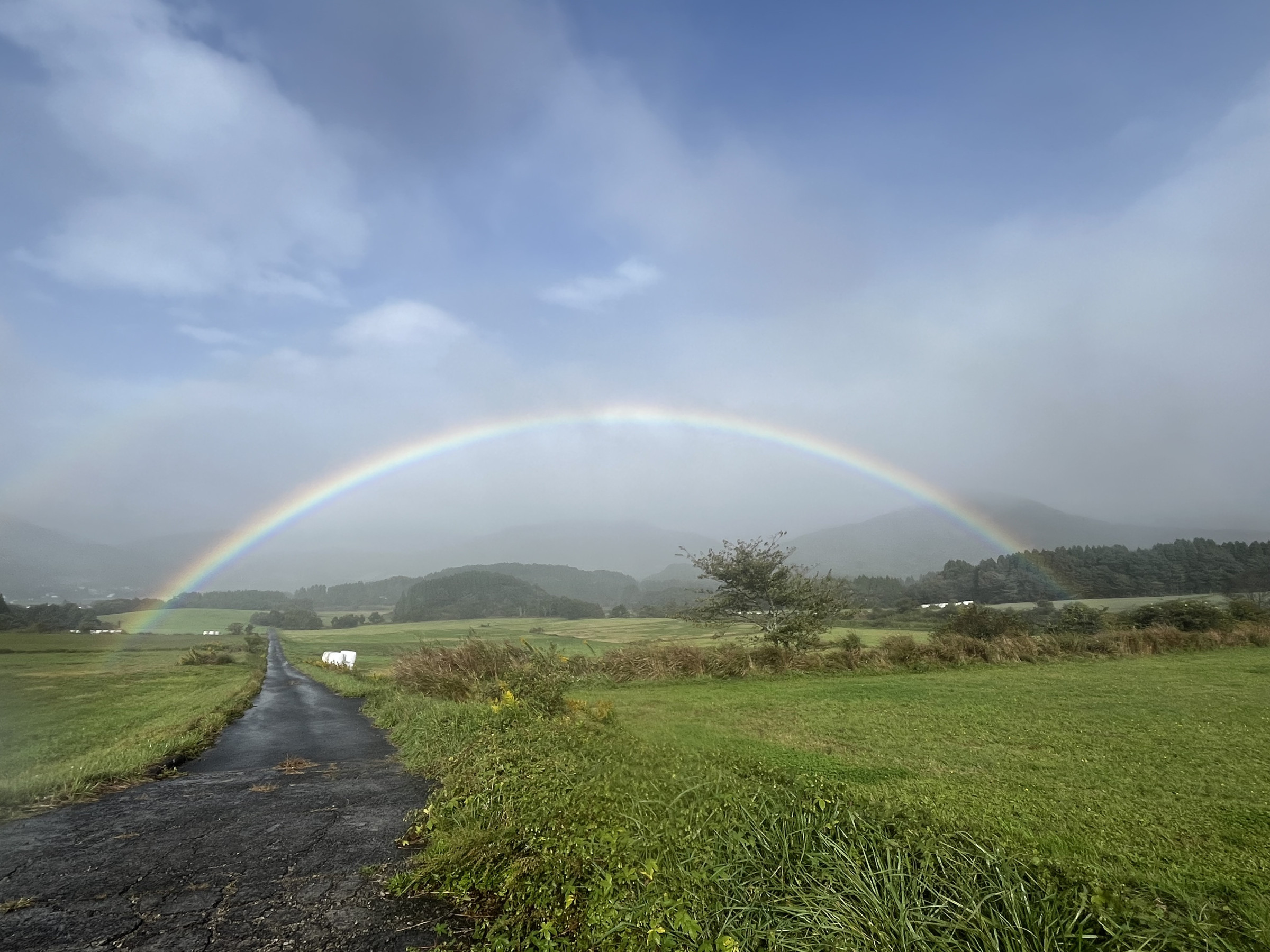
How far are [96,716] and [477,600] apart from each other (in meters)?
135

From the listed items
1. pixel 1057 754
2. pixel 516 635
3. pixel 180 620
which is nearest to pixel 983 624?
pixel 1057 754

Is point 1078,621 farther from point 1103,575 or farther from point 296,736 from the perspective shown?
point 1103,575

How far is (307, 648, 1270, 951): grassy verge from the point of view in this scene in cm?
342

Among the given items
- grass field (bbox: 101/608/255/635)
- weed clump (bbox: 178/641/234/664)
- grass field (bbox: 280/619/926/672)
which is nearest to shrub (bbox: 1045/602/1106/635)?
grass field (bbox: 280/619/926/672)

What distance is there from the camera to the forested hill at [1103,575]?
230 ft

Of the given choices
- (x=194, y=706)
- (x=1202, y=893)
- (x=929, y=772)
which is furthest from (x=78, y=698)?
(x=1202, y=893)

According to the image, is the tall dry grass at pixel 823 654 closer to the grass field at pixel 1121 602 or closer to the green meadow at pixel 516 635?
the green meadow at pixel 516 635

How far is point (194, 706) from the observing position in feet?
77.9

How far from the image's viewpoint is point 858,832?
14.4 ft

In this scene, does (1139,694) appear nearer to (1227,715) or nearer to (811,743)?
(1227,715)

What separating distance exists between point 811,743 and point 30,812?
417 inches

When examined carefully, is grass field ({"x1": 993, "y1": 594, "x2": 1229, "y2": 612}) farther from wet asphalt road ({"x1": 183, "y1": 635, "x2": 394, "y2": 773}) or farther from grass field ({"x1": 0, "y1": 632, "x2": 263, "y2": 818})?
grass field ({"x1": 0, "y1": 632, "x2": 263, "y2": 818})

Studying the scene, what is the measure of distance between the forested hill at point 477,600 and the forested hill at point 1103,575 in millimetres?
66530

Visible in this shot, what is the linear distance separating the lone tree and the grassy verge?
1665 centimetres
